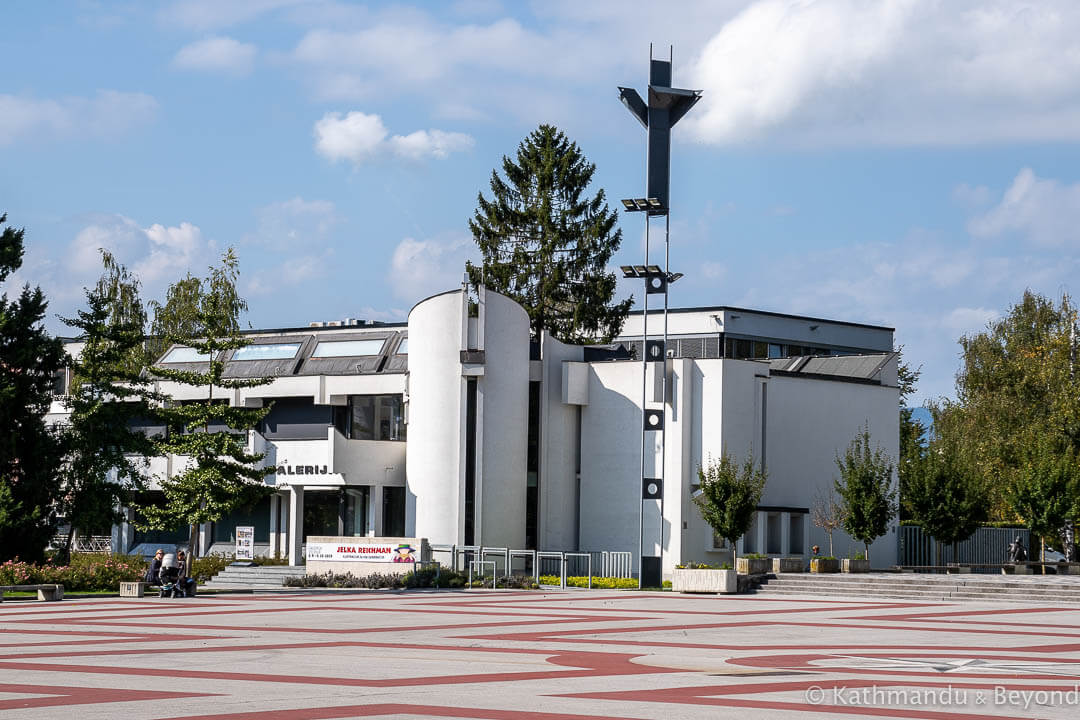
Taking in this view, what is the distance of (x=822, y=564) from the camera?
140 feet

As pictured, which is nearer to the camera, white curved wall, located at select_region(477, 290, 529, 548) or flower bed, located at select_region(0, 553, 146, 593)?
flower bed, located at select_region(0, 553, 146, 593)

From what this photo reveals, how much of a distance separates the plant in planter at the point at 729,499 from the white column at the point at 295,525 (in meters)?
15.9

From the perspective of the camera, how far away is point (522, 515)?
4766 centimetres

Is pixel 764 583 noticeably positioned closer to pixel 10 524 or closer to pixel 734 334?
pixel 10 524

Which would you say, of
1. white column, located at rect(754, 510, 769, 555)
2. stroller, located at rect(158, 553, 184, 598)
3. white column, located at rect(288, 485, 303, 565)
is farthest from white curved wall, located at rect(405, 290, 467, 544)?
stroller, located at rect(158, 553, 184, 598)

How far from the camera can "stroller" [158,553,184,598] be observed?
119 ft

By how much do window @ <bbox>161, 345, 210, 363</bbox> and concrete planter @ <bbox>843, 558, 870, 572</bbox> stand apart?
2641cm

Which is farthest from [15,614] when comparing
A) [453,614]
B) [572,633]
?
[572,633]

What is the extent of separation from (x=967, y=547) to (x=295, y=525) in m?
26.0

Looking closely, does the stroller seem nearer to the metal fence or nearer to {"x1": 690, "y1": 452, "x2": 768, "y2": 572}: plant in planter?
{"x1": 690, "y1": 452, "x2": 768, "y2": 572}: plant in planter

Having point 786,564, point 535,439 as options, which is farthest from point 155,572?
point 786,564

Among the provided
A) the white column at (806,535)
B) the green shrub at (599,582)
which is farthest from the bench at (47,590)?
the white column at (806,535)

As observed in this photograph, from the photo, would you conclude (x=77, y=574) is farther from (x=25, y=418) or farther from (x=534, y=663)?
(x=534, y=663)

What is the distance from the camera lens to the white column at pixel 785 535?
47.9 m
